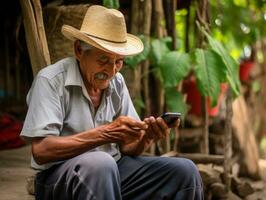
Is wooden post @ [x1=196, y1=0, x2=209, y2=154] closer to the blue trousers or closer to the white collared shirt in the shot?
the white collared shirt

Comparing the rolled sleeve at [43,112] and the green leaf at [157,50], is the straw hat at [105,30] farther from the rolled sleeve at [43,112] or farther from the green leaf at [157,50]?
the green leaf at [157,50]

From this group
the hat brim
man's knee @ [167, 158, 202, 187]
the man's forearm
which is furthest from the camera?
man's knee @ [167, 158, 202, 187]

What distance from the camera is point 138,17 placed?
443cm

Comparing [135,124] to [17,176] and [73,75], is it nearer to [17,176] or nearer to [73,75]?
[73,75]

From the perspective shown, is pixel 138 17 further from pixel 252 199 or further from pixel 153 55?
pixel 252 199

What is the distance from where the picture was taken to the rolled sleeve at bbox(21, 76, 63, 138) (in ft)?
8.42

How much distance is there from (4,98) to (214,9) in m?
2.42

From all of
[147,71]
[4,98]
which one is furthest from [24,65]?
[147,71]

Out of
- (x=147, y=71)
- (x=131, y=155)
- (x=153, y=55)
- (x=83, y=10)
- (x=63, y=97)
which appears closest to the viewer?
(x=63, y=97)

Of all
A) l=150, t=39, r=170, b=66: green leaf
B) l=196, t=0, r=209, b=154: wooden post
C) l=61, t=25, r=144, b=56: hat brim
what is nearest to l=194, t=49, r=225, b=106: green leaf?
l=150, t=39, r=170, b=66: green leaf

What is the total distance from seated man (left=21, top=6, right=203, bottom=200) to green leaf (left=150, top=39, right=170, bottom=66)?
3.57 feet

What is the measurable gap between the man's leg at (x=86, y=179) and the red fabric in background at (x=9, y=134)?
97.8 inches

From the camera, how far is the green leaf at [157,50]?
4148 mm

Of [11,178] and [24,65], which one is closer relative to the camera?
[11,178]
